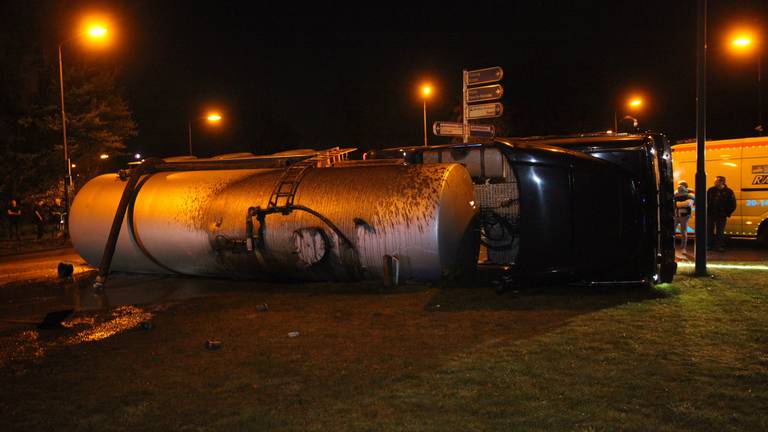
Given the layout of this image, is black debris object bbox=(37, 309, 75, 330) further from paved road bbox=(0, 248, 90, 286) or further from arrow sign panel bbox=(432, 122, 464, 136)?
arrow sign panel bbox=(432, 122, 464, 136)

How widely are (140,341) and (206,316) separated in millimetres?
1296

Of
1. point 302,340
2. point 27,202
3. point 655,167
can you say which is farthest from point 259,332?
point 27,202

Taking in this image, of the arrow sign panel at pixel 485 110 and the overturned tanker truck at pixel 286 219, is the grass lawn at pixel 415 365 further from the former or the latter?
the arrow sign panel at pixel 485 110

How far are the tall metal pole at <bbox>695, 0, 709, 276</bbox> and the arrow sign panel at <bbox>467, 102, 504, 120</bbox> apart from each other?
4379 mm

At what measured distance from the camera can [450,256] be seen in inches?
378

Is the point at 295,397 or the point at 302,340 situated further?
the point at 302,340

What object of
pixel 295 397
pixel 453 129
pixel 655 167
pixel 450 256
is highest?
pixel 453 129

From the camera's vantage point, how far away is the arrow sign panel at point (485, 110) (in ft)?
46.8

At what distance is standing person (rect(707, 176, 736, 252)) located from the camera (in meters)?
14.0

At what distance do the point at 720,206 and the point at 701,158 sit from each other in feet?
13.6

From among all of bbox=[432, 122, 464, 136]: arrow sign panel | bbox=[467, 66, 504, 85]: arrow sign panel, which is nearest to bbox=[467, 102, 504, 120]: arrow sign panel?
bbox=[467, 66, 504, 85]: arrow sign panel

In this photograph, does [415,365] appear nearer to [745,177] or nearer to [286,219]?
[286,219]

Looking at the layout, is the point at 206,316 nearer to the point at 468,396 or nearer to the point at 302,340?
the point at 302,340

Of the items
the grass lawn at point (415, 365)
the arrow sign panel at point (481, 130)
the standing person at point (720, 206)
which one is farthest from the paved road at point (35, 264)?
the standing person at point (720, 206)
